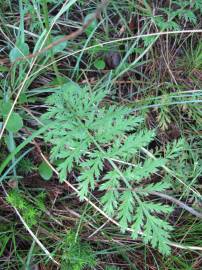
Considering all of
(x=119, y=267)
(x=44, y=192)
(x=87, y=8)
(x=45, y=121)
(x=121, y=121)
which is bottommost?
(x=119, y=267)

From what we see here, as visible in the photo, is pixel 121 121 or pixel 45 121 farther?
pixel 45 121

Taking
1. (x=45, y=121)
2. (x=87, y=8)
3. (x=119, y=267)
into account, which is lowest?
(x=119, y=267)

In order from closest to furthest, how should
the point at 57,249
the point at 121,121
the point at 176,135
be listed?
the point at 121,121 → the point at 57,249 → the point at 176,135

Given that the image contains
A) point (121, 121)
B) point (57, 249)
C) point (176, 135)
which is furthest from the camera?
point (176, 135)

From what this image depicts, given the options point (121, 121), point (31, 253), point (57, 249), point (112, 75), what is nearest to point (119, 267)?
point (57, 249)

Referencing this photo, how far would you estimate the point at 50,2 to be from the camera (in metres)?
2.03

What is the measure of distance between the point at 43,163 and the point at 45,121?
22 centimetres

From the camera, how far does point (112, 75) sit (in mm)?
2016

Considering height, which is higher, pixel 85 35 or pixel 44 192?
pixel 85 35

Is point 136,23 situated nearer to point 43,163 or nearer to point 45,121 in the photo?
point 45,121

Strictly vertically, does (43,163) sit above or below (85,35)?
below

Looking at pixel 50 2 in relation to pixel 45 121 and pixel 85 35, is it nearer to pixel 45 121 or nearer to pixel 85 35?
pixel 85 35

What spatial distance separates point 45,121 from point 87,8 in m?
0.72

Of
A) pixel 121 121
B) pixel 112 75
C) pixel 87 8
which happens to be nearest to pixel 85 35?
pixel 87 8
